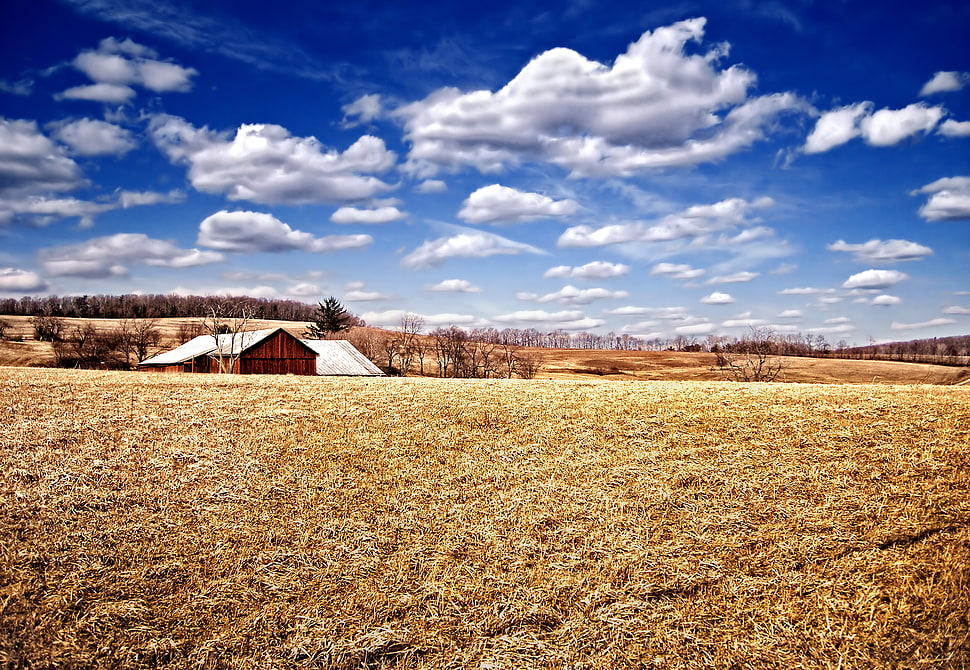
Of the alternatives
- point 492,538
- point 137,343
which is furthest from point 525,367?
point 492,538

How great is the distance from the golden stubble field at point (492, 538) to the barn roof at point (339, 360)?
4338cm

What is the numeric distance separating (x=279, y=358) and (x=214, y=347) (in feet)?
25.7

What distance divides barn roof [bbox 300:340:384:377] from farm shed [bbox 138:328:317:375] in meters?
1.18

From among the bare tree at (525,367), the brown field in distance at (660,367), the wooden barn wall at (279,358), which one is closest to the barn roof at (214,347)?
the wooden barn wall at (279,358)

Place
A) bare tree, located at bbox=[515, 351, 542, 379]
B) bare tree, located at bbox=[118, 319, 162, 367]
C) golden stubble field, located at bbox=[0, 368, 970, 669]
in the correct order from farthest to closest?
bare tree, located at bbox=[118, 319, 162, 367]
bare tree, located at bbox=[515, 351, 542, 379]
golden stubble field, located at bbox=[0, 368, 970, 669]

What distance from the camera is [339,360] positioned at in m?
59.8

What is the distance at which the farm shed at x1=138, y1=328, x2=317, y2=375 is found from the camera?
5422 centimetres

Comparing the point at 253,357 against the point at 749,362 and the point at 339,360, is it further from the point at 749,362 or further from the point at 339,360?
the point at 749,362

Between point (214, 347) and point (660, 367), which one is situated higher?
point (214, 347)

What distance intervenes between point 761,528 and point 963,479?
4295 mm

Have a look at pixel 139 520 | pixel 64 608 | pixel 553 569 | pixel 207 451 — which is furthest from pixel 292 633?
pixel 207 451

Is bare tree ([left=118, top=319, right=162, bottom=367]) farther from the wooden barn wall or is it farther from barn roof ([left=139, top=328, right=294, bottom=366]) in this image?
the wooden barn wall

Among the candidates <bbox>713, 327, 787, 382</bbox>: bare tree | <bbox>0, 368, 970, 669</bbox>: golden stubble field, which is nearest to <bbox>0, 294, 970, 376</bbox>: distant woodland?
<bbox>713, 327, 787, 382</bbox>: bare tree

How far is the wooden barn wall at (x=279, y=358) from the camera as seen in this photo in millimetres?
54188
